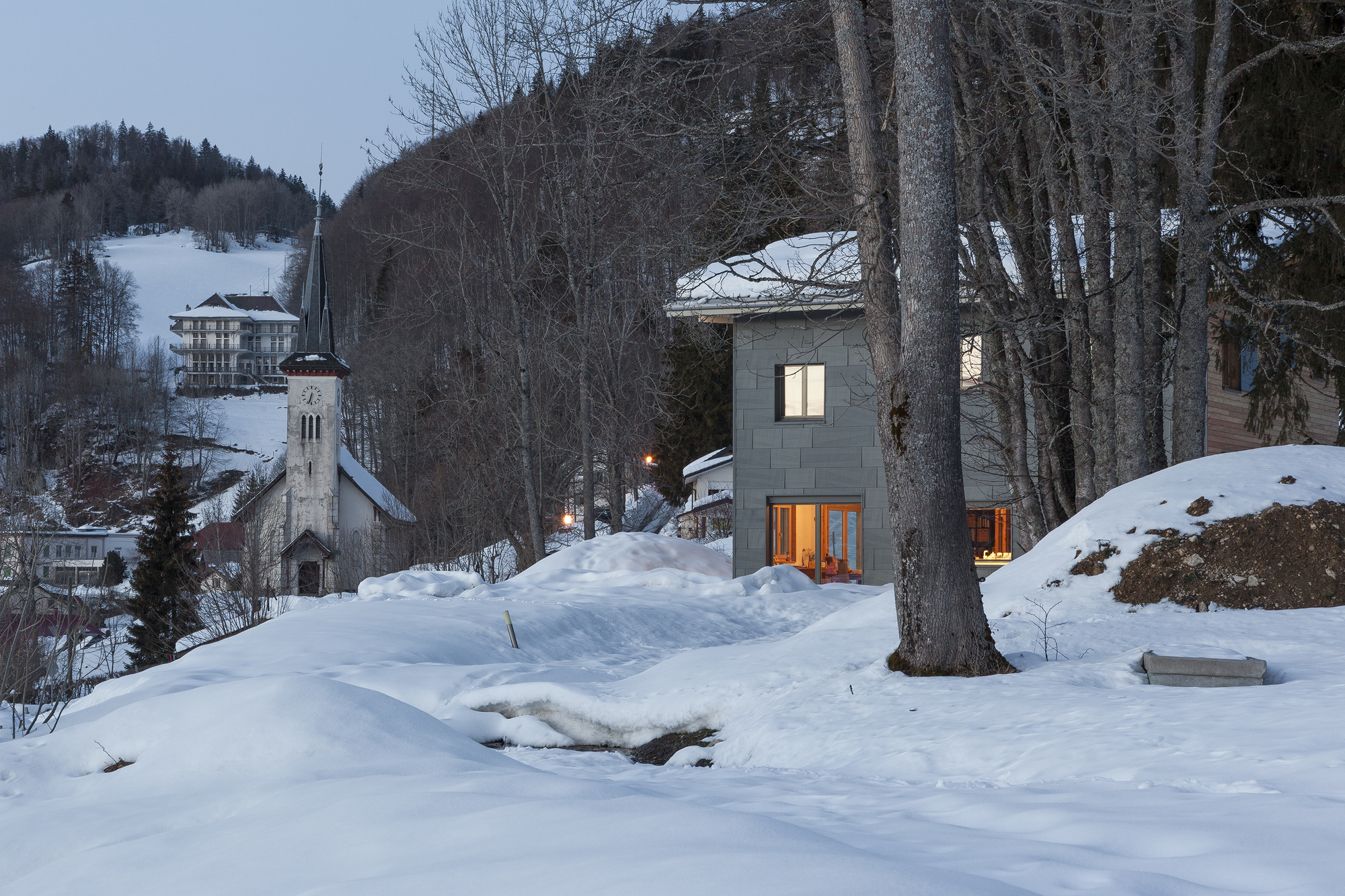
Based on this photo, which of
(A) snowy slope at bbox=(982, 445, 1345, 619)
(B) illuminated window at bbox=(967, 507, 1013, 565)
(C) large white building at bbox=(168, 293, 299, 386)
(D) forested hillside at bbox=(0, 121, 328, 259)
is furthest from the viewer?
(D) forested hillside at bbox=(0, 121, 328, 259)

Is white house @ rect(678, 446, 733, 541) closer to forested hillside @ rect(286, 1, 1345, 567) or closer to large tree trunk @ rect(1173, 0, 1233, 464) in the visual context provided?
forested hillside @ rect(286, 1, 1345, 567)

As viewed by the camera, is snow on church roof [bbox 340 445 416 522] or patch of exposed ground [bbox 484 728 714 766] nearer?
patch of exposed ground [bbox 484 728 714 766]

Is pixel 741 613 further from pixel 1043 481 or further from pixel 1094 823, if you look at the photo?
pixel 1094 823

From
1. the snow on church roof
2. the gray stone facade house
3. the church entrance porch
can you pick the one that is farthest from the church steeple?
the gray stone facade house

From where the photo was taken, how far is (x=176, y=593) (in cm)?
3319

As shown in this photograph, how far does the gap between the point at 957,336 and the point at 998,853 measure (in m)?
4.92


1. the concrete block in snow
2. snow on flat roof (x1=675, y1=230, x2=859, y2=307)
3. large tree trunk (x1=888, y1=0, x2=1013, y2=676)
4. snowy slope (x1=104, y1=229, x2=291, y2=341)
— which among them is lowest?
the concrete block in snow

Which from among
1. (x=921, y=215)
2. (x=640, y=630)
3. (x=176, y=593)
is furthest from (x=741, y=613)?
(x=176, y=593)

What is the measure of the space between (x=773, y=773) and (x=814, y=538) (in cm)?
1476

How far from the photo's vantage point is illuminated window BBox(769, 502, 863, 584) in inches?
800

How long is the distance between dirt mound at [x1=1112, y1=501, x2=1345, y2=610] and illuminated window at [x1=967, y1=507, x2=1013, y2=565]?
1022cm

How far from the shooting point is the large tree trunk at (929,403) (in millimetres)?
7395

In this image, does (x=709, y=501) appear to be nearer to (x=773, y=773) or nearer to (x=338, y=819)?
(x=773, y=773)

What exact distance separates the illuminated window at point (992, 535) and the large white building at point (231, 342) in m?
110
